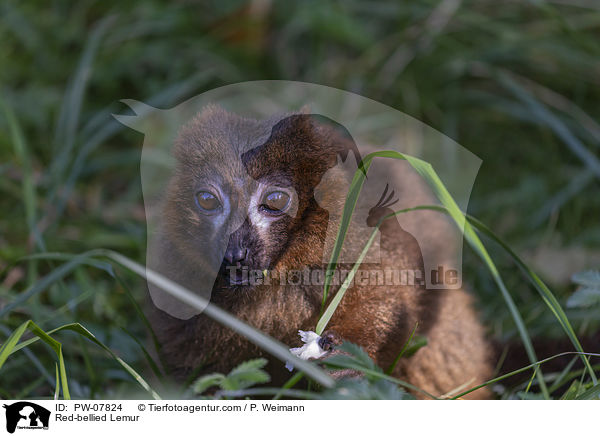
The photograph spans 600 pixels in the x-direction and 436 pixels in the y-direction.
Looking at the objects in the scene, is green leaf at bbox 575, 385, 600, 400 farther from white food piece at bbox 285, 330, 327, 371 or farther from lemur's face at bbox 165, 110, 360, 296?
lemur's face at bbox 165, 110, 360, 296

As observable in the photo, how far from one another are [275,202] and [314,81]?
2369 millimetres

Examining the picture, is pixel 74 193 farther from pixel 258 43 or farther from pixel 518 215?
pixel 518 215

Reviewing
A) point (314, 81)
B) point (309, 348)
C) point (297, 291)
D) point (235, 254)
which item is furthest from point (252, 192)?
point (314, 81)

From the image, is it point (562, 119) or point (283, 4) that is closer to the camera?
point (562, 119)

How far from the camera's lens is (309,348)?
1.75 metres

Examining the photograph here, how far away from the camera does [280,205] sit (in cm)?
174

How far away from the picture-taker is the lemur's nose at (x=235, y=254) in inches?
65.9

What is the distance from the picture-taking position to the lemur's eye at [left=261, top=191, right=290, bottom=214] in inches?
67.7

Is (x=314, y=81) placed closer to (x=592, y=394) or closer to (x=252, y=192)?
(x=252, y=192)

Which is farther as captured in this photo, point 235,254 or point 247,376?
point 235,254
